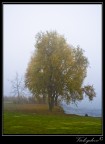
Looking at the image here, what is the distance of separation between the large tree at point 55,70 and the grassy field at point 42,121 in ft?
0.41

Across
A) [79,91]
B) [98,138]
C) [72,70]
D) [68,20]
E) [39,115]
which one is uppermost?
[68,20]

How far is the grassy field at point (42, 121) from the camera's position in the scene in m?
3.59

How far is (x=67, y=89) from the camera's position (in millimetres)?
3727

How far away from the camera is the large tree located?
12.1 ft

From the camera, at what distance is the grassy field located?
11.8ft

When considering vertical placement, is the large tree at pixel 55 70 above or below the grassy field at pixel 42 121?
above

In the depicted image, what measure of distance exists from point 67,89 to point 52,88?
0.17 m

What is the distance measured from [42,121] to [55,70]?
576 millimetres

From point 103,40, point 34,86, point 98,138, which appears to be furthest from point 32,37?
point 98,138

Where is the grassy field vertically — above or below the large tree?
below

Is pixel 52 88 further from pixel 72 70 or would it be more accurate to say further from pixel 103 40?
pixel 103 40

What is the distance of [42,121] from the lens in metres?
3.65

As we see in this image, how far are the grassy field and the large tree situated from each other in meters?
0.12

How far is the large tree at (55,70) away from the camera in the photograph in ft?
12.1
